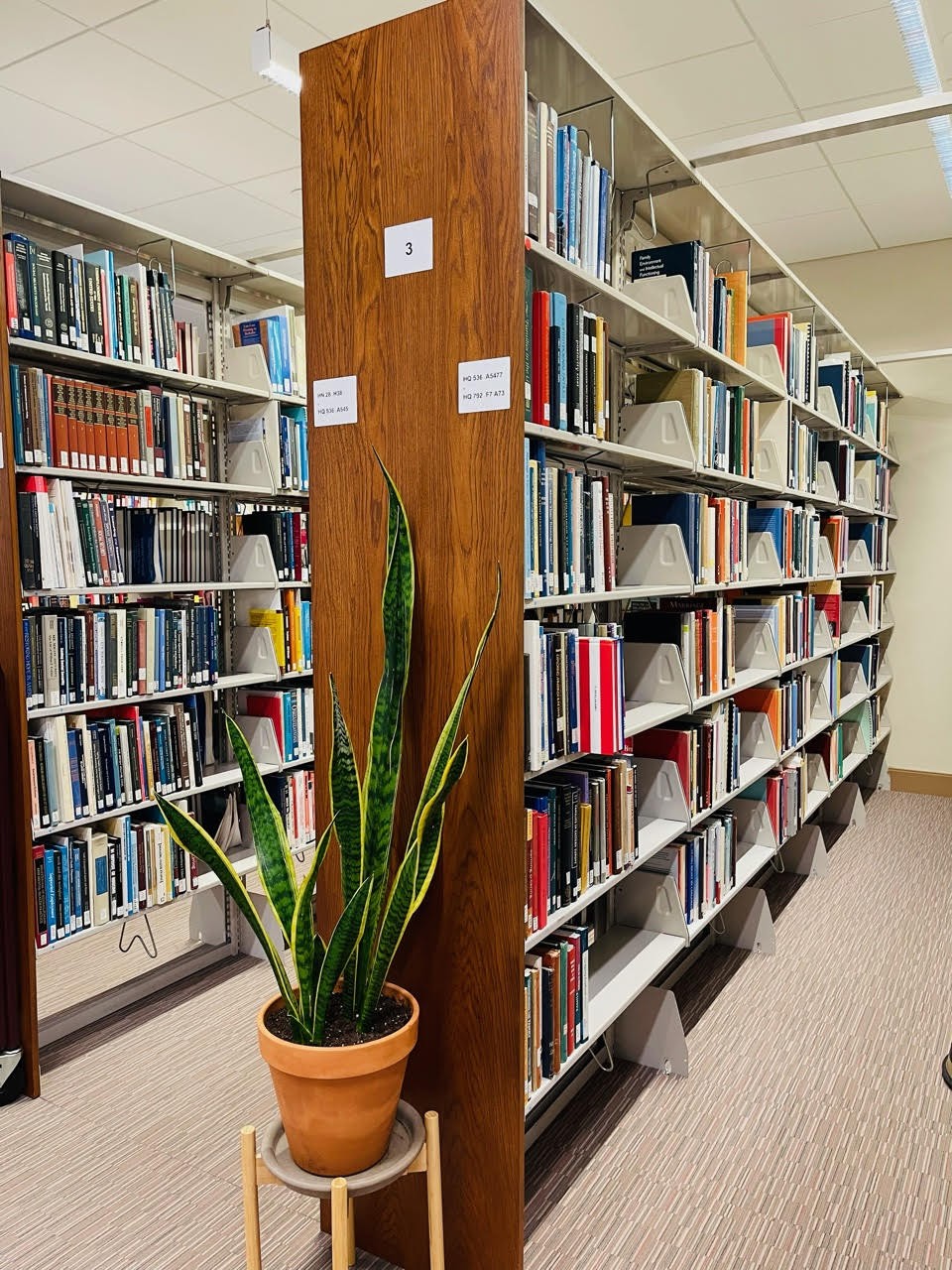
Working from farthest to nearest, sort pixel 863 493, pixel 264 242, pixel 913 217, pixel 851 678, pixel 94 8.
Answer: pixel 264 242
pixel 851 678
pixel 863 493
pixel 913 217
pixel 94 8

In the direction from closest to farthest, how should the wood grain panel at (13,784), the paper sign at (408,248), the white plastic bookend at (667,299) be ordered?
the paper sign at (408,248)
the wood grain panel at (13,784)
the white plastic bookend at (667,299)

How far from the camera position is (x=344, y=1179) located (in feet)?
4.73

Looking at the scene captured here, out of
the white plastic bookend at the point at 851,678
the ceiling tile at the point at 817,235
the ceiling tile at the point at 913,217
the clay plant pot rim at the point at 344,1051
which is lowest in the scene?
the clay plant pot rim at the point at 344,1051

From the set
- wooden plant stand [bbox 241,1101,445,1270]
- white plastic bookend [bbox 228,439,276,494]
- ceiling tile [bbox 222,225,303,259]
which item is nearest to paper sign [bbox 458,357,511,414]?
wooden plant stand [bbox 241,1101,445,1270]

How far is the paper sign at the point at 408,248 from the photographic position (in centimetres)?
167

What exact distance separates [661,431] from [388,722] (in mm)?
1290

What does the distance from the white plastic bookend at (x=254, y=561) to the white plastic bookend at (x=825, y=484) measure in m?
2.26

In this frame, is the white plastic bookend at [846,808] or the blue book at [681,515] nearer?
the blue book at [681,515]

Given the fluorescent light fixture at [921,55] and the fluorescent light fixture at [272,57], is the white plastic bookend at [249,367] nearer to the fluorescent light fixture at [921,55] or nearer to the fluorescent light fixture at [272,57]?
the fluorescent light fixture at [272,57]

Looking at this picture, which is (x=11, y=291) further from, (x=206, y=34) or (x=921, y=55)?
(x=921, y=55)

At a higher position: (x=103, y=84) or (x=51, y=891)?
(x=103, y=84)

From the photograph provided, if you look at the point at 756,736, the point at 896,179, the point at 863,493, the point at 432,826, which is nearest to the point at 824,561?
the point at 863,493

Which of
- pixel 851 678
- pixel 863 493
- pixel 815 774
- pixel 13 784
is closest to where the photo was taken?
pixel 13 784

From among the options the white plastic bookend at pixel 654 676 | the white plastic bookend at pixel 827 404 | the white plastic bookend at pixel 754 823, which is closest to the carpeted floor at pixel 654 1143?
the white plastic bookend at pixel 754 823
